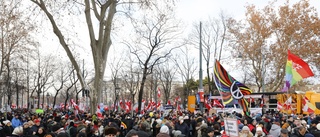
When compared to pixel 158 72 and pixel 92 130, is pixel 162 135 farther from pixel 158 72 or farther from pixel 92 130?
pixel 158 72

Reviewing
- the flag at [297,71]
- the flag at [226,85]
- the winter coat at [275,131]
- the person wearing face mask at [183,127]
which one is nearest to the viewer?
the flag at [226,85]

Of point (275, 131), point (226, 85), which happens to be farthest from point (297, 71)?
point (226, 85)

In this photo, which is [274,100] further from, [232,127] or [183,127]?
[232,127]

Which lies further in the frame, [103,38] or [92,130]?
[103,38]

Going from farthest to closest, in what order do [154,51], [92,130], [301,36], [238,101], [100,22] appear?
[301,36], [154,51], [100,22], [92,130], [238,101]

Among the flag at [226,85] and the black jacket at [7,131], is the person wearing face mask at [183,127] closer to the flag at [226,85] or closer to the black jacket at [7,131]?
the flag at [226,85]

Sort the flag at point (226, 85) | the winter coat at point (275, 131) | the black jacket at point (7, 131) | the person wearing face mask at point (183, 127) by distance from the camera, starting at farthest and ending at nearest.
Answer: the black jacket at point (7, 131)
the person wearing face mask at point (183, 127)
the winter coat at point (275, 131)
the flag at point (226, 85)

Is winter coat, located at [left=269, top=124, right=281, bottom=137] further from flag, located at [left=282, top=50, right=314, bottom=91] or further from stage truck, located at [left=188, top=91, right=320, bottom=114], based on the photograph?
stage truck, located at [left=188, top=91, right=320, bottom=114]

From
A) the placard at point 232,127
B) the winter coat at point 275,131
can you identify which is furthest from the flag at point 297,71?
the placard at point 232,127

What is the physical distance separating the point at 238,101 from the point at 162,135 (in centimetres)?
317

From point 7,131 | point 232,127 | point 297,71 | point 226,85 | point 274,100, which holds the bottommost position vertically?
point 7,131

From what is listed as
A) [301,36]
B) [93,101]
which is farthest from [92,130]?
[301,36]

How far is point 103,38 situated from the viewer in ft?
73.5

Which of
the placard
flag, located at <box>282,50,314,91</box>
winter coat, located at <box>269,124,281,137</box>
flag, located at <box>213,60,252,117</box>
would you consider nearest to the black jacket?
flag, located at <box>213,60,252,117</box>
